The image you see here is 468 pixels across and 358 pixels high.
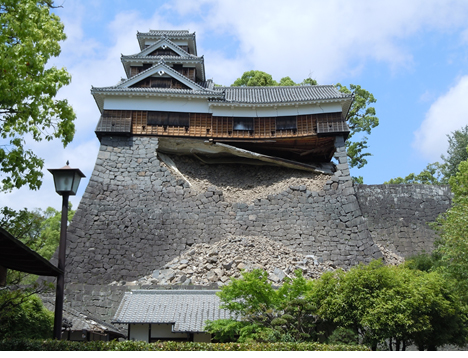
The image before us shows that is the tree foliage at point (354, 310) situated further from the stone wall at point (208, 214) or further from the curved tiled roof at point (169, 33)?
the curved tiled roof at point (169, 33)

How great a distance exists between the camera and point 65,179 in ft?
25.5

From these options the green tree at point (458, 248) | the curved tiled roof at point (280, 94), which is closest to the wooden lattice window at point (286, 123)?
the curved tiled roof at point (280, 94)

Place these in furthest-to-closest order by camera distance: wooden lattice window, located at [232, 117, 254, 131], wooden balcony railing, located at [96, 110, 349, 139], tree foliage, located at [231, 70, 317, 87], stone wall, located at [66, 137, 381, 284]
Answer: tree foliage, located at [231, 70, 317, 87], wooden lattice window, located at [232, 117, 254, 131], wooden balcony railing, located at [96, 110, 349, 139], stone wall, located at [66, 137, 381, 284]

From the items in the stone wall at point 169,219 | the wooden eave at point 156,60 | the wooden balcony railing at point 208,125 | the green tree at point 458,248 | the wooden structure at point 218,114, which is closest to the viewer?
the green tree at point 458,248

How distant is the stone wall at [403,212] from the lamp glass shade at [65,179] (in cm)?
1929

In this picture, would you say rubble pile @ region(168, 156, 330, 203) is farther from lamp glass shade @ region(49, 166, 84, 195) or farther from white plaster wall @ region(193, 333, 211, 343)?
lamp glass shade @ region(49, 166, 84, 195)

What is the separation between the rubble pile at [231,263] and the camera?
17.8 metres

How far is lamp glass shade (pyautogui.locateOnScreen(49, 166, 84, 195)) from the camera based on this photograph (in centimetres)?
775

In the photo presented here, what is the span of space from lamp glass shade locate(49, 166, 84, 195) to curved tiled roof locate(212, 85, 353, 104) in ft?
57.2

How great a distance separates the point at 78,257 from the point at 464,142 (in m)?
27.1

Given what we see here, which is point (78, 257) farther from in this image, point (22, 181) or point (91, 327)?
point (22, 181)

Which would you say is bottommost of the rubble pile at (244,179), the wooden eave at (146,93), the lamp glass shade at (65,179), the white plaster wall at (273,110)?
the lamp glass shade at (65,179)

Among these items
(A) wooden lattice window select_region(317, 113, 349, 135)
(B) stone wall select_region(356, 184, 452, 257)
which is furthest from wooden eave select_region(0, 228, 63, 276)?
(B) stone wall select_region(356, 184, 452, 257)

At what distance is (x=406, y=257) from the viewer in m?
22.7
